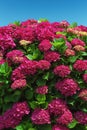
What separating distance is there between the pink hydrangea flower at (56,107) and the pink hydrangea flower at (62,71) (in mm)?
373

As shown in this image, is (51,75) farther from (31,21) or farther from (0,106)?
(31,21)

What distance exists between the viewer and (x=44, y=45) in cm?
706

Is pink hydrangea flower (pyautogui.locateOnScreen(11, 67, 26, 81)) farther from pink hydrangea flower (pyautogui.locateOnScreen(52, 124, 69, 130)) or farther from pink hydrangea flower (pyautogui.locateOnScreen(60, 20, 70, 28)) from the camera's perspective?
pink hydrangea flower (pyautogui.locateOnScreen(60, 20, 70, 28))

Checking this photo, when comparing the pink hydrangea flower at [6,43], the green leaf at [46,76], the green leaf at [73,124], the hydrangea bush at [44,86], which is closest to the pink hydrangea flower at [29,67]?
the hydrangea bush at [44,86]

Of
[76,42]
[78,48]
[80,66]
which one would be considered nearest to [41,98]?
[80,66]

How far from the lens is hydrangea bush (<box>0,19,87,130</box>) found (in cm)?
669

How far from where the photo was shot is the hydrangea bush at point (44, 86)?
263 inches

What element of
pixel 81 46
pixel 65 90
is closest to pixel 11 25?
pixel 81 46

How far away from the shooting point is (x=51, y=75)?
6.88 meters

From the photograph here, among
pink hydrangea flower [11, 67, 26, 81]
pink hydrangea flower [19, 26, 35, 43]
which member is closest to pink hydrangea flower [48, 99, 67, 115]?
pink hydrangea flower [11, 67, 26, 81]

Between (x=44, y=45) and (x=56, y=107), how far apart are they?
3.14 feet

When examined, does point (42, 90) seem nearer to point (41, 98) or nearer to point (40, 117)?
point (41, 98)

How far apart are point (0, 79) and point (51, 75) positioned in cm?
73

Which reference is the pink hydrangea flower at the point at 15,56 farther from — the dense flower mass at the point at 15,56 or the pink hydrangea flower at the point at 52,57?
the pink hydrangea flower at the point at 52,57
